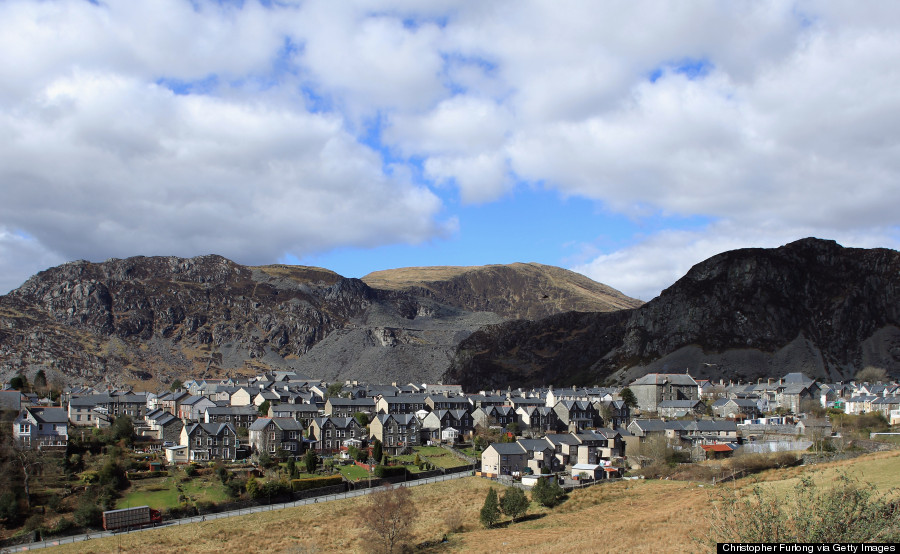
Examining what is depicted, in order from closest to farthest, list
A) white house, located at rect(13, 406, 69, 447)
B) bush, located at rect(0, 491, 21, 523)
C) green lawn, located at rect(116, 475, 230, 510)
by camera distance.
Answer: bush, located at rect(0, 491, 21, 523)
green lawn, located at rect(116, 475, 230, 510)
white house, located at rect(13, 406, 69, 447)

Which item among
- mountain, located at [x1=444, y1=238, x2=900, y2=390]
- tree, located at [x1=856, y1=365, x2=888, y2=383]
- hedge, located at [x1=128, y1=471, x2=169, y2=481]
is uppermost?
mountain, located at [x1=444, y1=238, x2=900, y2=390]

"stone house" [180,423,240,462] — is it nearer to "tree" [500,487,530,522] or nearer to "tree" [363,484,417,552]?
"tree" [363,484,417,552]

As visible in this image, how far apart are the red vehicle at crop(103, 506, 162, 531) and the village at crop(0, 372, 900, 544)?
0.97 m

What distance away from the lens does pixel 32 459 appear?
6191cm

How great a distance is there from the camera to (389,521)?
48.6 metres

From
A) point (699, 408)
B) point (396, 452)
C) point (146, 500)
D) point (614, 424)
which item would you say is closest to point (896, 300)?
point (699, 408)

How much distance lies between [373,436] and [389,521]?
121 ft

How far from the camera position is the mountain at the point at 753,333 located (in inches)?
6565

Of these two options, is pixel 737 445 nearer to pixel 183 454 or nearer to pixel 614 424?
pixel 614 424

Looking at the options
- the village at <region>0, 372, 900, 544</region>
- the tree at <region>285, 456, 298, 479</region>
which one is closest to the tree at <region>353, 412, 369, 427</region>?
the village at <region>0, 372, 900, 544</region>

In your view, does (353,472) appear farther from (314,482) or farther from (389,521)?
(389,521)

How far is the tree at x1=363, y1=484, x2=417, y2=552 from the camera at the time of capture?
46.9 m

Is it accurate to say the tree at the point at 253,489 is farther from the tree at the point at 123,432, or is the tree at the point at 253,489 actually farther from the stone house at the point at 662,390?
the stone house at the point at 662,390

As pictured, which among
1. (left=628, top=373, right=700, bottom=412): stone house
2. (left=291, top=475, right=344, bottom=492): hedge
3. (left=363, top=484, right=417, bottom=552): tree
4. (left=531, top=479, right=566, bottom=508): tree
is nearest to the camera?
(left=363, top=484, right=417, bottom=552): tree
